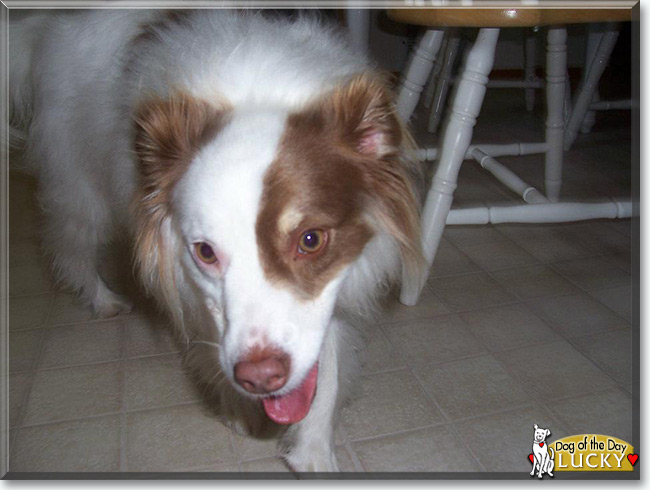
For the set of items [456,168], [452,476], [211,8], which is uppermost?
[211,8]

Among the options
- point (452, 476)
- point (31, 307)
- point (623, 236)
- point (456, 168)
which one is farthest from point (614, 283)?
point (31, 307)

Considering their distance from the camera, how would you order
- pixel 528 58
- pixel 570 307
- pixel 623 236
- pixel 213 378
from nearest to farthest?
pixel 213 378 < pixel 570 307 < pixel 623 236 < pixel 528 58

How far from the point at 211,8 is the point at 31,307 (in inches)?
55.4

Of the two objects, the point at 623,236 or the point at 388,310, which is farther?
the point at 623,236

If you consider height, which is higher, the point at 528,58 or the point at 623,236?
the point at 528,58

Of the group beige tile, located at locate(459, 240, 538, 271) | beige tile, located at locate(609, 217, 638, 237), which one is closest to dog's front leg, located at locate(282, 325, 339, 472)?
beige tile, located at locate(459, 240, 538, 271)

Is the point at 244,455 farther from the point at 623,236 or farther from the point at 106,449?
the point at 623,236

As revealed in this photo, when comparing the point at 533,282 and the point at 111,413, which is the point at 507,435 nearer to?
the point at 533,282

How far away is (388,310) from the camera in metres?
2.19

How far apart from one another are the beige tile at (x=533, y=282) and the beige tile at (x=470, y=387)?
0.50 m

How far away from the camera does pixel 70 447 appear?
5.19ft

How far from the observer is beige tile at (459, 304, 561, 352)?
196cm

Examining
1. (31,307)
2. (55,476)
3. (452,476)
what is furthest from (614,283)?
(31,307)

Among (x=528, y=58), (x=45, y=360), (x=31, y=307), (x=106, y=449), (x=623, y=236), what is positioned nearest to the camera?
(x=106, y=449)
